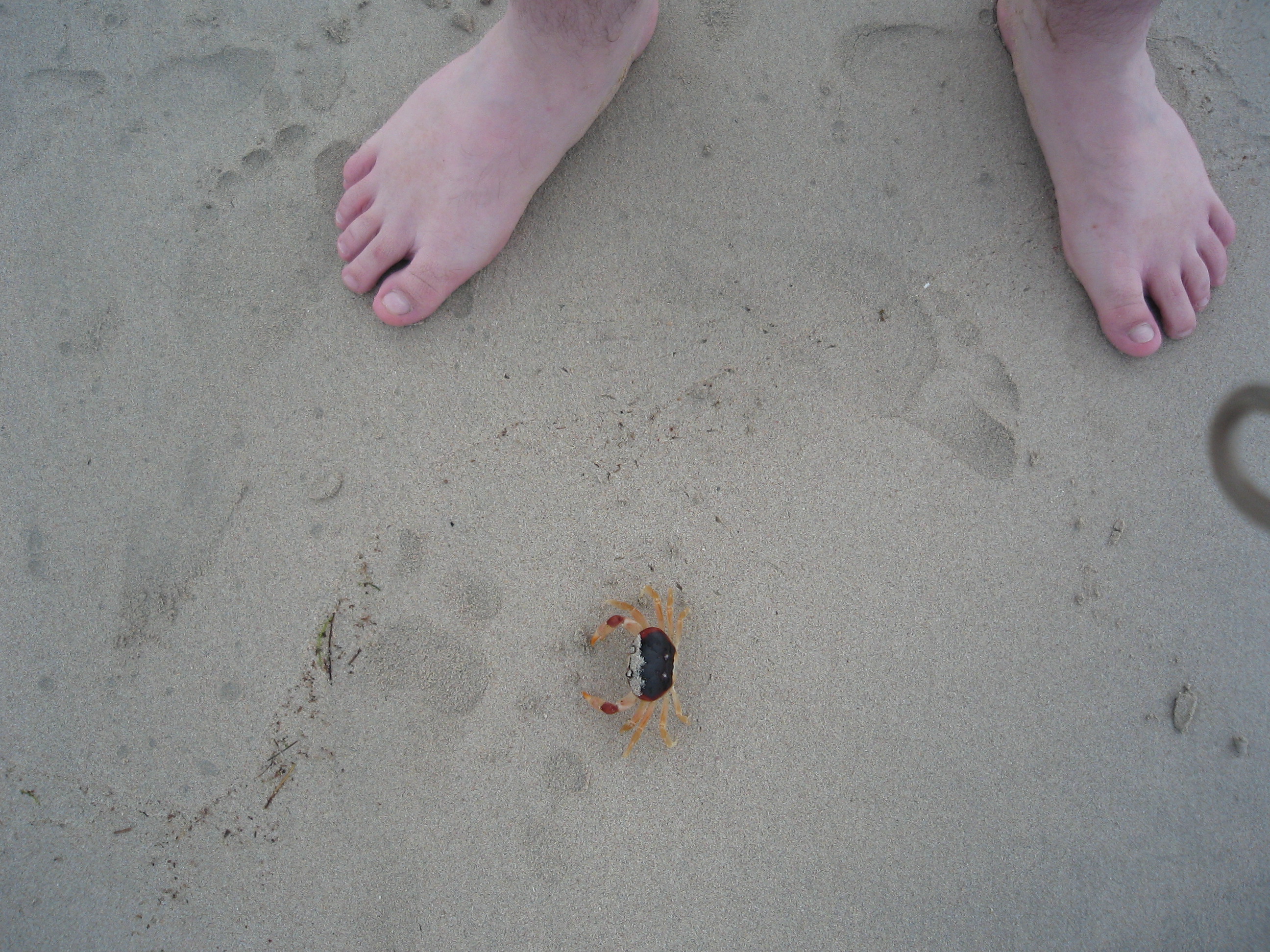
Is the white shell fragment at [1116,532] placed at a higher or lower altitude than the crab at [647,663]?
lower

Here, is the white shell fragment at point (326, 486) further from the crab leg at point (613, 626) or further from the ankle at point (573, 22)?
the ankle at point (573, 22)

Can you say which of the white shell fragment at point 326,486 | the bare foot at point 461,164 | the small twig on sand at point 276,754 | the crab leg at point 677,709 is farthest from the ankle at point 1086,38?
the small twig on sand at point 276,754

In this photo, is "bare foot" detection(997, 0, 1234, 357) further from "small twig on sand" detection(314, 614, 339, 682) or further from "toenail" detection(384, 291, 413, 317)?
"small twig on sand" detection(314, 614, 339, 682)

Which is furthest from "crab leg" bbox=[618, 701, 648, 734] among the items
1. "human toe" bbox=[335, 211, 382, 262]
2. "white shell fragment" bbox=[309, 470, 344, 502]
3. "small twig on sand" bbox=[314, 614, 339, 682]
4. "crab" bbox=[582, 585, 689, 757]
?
"human toe" bbox=[335, 211, 382, 262]

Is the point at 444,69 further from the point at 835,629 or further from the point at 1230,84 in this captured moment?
the point at 1230,84

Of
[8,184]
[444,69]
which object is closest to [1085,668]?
[444,69]

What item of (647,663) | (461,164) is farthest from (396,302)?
(647,663)
